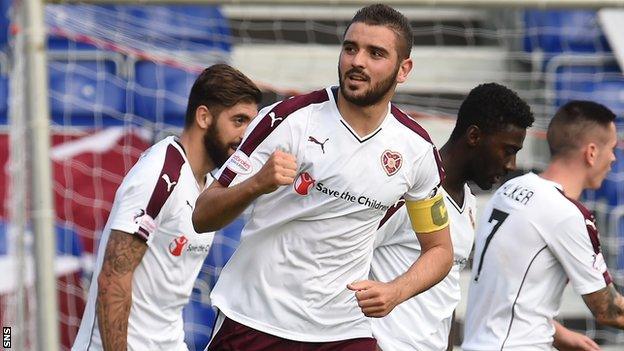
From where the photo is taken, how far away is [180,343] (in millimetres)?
5637

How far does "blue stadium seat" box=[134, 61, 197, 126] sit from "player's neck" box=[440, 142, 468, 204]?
12.3ft

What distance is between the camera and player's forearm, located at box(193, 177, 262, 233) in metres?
4.11

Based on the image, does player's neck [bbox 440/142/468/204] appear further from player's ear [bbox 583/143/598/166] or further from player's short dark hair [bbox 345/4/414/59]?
player's short dark hair [bbox 345/4/414/59]

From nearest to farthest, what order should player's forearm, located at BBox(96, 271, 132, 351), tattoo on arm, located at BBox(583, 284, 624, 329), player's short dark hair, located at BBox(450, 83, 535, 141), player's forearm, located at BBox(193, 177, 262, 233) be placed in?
1. player's forearm, located at BBox(193, 177, 262, 233)
2. player's forearm, located at BBox(96, 271, 132, 351)
3. player's short dark hair, located at BBox(450, 83, 535, 141)
4. tattoo on arm, located at BBox(583, 284, 624, 329)

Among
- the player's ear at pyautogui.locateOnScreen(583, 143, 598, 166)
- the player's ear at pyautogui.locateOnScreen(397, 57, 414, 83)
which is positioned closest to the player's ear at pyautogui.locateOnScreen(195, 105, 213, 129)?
the player's ear at pyautogui.locateOnScreen(397, 57, 414, 83)

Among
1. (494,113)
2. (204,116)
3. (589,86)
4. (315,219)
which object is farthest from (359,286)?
(589,86)

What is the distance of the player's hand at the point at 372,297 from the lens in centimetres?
420

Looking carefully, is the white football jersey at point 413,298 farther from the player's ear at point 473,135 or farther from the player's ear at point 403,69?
the player's ear at point 403,69

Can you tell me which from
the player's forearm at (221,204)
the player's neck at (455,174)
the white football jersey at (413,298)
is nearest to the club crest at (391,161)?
the player's forearm at (221,204)

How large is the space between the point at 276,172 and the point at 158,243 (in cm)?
146

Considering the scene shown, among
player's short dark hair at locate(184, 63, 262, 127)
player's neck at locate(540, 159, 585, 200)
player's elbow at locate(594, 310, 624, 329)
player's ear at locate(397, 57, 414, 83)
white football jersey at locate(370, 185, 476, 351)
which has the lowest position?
player's elbow at locate(594, 310, 624, 329)

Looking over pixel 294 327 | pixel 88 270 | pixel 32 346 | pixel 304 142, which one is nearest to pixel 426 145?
pixel 304 142

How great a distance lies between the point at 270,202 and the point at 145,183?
856 millimetres

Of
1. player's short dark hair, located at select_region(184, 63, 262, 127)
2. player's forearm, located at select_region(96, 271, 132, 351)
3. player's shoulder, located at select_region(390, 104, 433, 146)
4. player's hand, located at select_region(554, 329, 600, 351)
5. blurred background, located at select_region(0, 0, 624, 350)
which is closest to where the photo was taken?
player's shoulder, located at select_region(390, 104, 433, 146)
